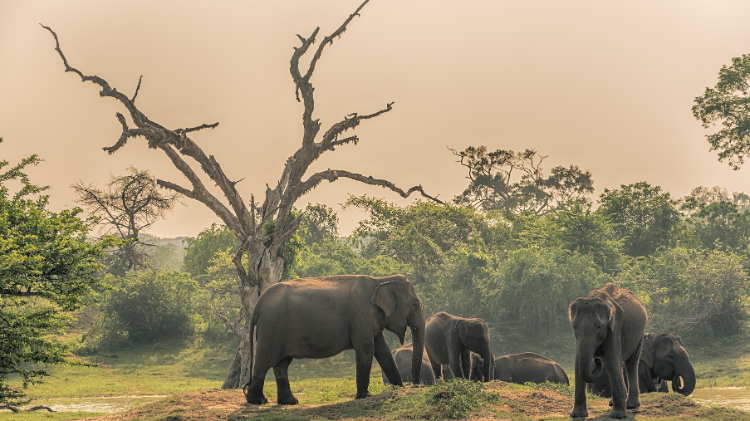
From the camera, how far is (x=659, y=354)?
17344 millimetres

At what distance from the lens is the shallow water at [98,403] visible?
62.7ft

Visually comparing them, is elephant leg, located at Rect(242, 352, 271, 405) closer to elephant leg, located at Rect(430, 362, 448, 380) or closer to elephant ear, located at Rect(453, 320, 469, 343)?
elephant ear, located at Rect(453, 320, 469, 343)

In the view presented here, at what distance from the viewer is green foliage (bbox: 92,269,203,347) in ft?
120

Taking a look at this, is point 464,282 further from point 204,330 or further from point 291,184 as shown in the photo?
point 291,184

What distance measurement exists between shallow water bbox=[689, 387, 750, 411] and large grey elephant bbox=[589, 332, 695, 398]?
0.92m

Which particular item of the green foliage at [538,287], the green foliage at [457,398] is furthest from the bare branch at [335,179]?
the green foliage at [538,287]

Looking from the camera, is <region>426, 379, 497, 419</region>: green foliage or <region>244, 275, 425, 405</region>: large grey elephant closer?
<region>426, 379, 497, 419</region>: green foliage

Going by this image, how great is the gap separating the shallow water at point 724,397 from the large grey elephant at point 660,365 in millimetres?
915

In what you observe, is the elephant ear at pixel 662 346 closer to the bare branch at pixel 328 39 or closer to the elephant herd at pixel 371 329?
the elephant herd at pixel 371 329

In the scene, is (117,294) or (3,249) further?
(117,294)

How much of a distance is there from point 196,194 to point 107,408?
6678 mm

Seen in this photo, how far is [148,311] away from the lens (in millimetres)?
37438

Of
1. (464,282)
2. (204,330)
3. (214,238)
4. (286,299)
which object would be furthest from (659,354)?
(214,238)

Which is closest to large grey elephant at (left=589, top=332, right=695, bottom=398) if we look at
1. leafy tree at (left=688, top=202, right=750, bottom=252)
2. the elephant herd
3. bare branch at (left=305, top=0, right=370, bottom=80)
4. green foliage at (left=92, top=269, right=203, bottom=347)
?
the elephant herd
